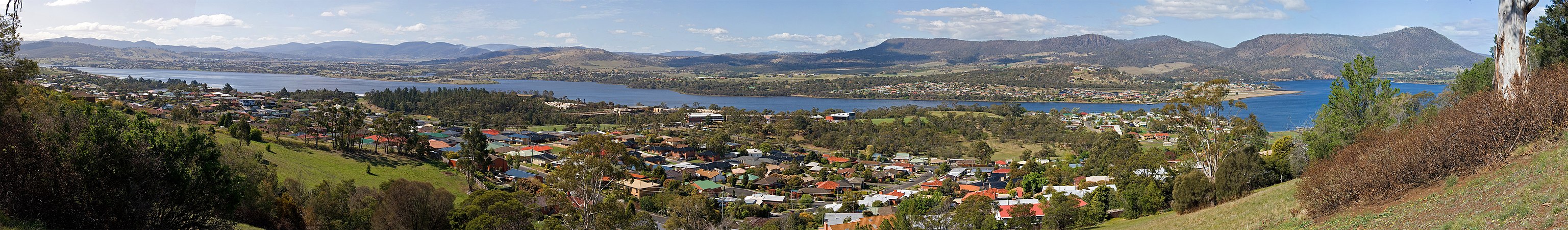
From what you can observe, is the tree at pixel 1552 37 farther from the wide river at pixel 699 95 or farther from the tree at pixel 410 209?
the wide river at pixel 699 95

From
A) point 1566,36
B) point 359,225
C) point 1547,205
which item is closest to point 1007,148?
point 1566,36

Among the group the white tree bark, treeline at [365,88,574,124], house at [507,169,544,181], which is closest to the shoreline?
treeline at [365,88,574,124]

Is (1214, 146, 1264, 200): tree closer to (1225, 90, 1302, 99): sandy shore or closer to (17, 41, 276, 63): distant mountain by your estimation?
(1225, 90, 1302, 99): sandy shore

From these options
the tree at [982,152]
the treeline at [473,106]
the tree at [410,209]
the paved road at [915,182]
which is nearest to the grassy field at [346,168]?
the tree at [410,209]

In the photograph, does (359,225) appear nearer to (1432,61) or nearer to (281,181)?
(281,181)

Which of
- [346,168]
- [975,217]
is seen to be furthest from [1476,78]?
[346,168]

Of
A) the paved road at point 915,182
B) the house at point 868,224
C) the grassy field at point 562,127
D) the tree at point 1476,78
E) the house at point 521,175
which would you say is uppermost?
the tree at point 1476,78

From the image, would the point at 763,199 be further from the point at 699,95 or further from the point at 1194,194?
the point at 699,95
